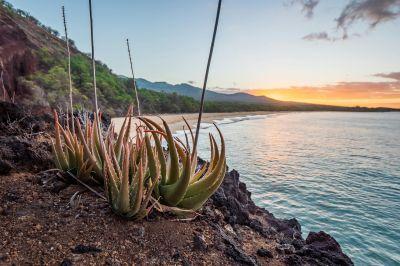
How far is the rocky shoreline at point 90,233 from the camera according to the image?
2.16 m

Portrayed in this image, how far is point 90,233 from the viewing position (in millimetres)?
2363

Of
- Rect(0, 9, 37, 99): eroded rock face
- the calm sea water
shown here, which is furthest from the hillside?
the calm sea water

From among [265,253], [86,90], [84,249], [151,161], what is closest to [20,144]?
[151,161]

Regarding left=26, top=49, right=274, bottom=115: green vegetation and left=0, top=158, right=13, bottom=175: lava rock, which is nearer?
left=0, top=158, right=13, bottom=175: lava rock

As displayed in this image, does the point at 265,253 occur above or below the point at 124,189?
below

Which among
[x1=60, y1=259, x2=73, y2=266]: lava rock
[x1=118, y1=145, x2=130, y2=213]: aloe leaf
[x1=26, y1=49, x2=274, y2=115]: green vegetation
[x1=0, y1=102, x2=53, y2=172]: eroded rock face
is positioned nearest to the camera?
[x1=60, y1=259, x2=73, y2=266]: lava rock

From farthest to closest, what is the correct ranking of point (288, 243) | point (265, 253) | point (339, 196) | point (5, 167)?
point (339, 196), point (288, 243), point (5, 167), point (265, 253)

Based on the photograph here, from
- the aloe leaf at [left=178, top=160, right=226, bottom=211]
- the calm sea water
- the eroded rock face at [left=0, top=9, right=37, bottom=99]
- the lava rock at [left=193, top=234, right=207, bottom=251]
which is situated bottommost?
the calm sea water

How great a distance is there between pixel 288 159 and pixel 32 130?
17.3 meters

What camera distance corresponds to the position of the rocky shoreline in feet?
7.09

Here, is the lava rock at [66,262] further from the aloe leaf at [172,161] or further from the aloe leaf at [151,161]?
the aloe leaf at [172,161]

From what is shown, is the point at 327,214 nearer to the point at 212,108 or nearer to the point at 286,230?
the point at 286,230

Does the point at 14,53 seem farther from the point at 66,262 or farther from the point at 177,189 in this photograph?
the point at 66,262

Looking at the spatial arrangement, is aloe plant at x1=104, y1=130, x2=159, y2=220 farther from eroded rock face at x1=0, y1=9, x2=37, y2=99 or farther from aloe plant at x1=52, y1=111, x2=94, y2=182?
eroded rock face at x1=0, y1=9, x2=37, y2=99
